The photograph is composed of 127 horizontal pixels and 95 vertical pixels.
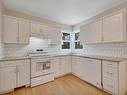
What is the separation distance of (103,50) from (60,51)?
207cm

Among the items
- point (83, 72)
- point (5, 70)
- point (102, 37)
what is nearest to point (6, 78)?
point (5, 70)

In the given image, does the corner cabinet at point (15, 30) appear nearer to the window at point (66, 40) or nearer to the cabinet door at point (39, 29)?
the cabinet door at point (39, 29)

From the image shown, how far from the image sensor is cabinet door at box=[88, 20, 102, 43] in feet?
9.64

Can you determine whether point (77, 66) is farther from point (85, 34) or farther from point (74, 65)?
point (85, 34)

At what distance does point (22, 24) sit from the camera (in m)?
3.00

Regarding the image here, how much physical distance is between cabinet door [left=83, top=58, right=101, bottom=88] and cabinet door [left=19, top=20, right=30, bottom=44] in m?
2.24

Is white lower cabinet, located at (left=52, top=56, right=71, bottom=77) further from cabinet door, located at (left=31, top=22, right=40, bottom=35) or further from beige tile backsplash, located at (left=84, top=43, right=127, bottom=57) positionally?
cabinet door, located at (left=31, top=22, right=40, bottom=35)

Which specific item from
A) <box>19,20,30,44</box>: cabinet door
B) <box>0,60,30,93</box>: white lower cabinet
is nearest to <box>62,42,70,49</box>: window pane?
<box>19,20,30,44</box>: cabinet door

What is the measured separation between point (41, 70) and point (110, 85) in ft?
7.09

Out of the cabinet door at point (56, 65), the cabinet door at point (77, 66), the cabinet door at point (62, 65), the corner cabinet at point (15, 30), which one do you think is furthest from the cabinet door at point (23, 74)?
the cabinet door at point (77, 66)

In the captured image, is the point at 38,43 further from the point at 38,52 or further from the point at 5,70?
the point at 5,70

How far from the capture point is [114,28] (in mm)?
2484

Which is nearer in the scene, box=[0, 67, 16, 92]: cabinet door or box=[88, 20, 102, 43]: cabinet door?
box=[0, 67, 16, 92]: cabinet door

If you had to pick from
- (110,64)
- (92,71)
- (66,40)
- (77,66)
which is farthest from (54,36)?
(110,64)
